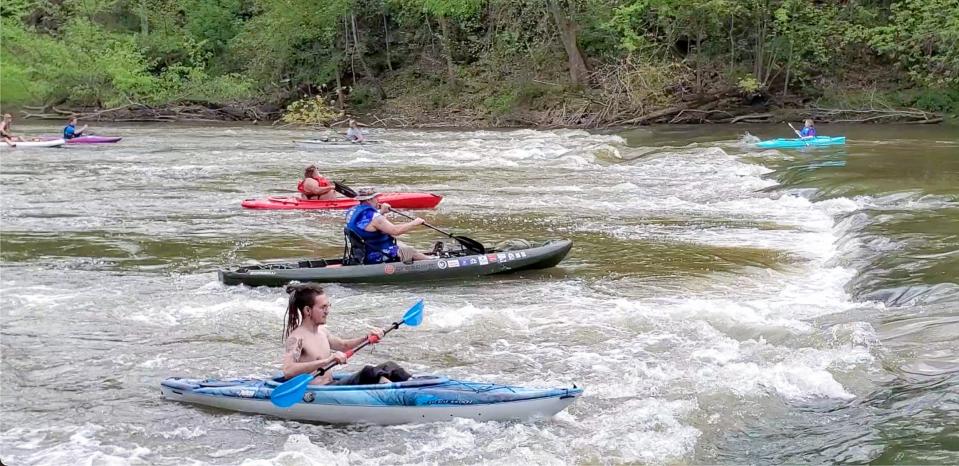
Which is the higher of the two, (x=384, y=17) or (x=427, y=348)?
(x=384, y=17)

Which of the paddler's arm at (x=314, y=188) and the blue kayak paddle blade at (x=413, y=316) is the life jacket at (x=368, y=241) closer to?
the blue kayak paddle blade at (x=413, y=316)

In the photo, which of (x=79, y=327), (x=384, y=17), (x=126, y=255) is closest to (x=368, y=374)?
(x=79, y=327)

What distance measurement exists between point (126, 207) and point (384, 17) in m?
23.1

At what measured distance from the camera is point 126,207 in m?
16.0

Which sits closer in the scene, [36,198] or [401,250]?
[401,250]

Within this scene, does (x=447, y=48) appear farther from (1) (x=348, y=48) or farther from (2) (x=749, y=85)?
(2) (x=749, y=85)

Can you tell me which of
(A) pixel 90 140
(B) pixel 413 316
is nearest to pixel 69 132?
(A) pixel 90 140

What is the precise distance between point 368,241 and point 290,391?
4602 mm

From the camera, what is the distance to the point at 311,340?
646 centimetres

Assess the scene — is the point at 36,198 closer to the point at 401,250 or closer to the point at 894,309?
the point at 401,250

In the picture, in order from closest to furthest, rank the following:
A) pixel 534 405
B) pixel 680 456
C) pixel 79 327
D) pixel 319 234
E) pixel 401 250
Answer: pixel 680 456 → pixel 534 405 → pixel 79 327 → pixel 401 250 → pixel 319 234

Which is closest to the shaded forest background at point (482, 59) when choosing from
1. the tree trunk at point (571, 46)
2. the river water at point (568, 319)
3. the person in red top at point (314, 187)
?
the tree trunk at point (571, 46)

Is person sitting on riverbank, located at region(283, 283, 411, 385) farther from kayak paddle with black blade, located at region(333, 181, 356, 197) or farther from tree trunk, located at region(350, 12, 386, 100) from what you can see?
tree trunk, located at region(350, 12, 386, 100)

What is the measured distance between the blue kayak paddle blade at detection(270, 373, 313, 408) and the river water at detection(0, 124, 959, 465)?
0.33m
